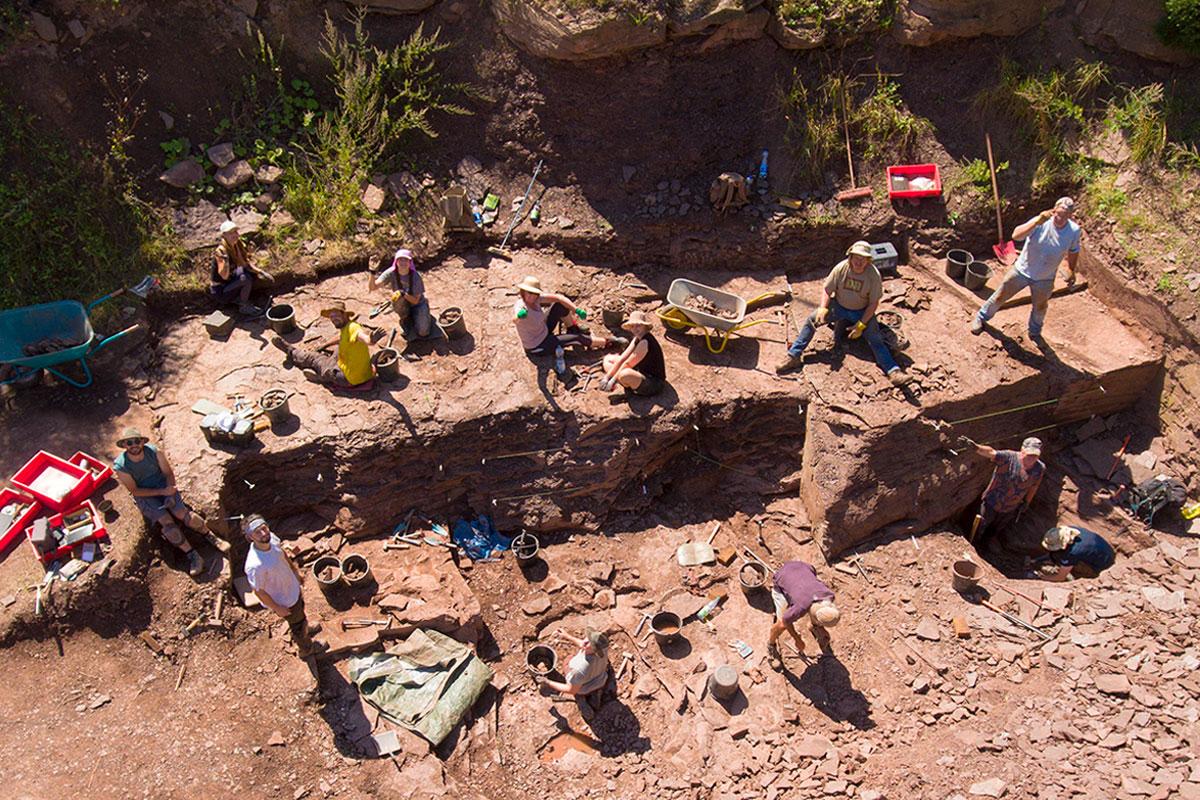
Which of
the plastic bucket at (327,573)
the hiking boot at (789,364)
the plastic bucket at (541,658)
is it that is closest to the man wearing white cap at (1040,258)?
the hiking boot at (789,364)

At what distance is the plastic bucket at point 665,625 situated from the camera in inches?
335

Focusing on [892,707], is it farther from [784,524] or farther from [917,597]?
[784,524]

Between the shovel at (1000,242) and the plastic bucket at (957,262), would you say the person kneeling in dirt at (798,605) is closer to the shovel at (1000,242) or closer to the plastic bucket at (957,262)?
the plastic bucket at (957,262)

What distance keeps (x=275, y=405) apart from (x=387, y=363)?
1273 mm

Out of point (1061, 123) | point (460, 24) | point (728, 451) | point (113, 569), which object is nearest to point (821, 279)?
point (728, 451)

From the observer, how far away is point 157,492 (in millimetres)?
7777

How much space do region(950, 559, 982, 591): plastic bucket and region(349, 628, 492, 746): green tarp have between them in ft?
16.3

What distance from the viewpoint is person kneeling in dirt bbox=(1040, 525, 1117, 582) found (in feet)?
29.9

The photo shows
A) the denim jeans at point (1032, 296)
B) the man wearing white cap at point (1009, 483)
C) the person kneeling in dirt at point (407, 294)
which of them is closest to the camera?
the man wearing white cap at point (1009, 483)

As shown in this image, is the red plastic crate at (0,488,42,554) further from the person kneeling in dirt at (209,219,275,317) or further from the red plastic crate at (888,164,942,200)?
the red plastic crate at (888,164,942,200)

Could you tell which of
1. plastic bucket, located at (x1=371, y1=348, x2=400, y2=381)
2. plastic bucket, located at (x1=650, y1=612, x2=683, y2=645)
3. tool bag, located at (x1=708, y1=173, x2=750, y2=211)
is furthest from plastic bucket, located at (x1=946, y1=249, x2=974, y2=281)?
plastic bucket, located at (x1=371, y1=348, x2=400, y2=381)

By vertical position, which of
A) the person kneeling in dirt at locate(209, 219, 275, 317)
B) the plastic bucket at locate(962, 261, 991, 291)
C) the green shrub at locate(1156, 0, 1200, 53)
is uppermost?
the green shrub at locate(1156, 0, 1200, 53)

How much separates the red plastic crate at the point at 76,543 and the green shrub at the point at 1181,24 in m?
13.8

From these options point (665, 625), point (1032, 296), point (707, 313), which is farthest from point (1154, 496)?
point (665, 625)
